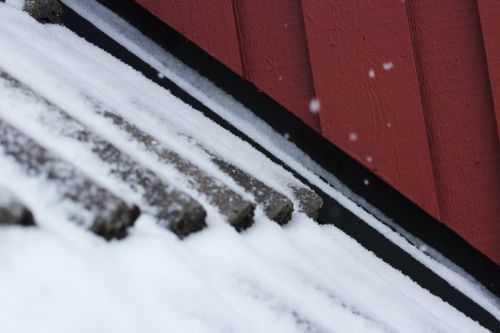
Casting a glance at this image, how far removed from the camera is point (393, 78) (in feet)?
5.57

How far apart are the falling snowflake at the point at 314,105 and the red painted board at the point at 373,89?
2cm

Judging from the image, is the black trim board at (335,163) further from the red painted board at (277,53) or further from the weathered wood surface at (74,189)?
the weathered wood surface at (74,189)

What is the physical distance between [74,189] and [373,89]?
0.99 metres

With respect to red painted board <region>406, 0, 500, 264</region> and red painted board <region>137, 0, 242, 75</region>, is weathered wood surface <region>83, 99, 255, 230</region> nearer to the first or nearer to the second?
red painted board <region>137, 0, 242, 75</region>

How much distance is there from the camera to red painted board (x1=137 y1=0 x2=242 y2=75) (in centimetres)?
175

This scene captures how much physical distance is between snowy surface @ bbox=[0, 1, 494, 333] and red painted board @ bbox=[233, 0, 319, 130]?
0.82ft

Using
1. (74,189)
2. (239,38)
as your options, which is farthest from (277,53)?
(74,189)

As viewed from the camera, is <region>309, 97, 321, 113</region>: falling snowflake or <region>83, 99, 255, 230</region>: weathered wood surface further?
<region>309, 97, 321, 113</region>: falling snowflake

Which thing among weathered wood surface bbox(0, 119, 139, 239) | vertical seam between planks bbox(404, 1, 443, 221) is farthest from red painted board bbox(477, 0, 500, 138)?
weathered wood surface bbox(0, 119, 139, 239)

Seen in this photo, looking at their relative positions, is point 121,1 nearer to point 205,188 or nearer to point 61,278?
point 205,188

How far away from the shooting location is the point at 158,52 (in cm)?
191

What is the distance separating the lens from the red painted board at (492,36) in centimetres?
162

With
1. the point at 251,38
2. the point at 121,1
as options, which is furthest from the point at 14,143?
the point at 121,1

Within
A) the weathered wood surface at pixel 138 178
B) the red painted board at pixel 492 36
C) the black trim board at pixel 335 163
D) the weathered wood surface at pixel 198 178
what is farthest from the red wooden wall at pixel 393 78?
the weathered wood surface at pixel 138 178
